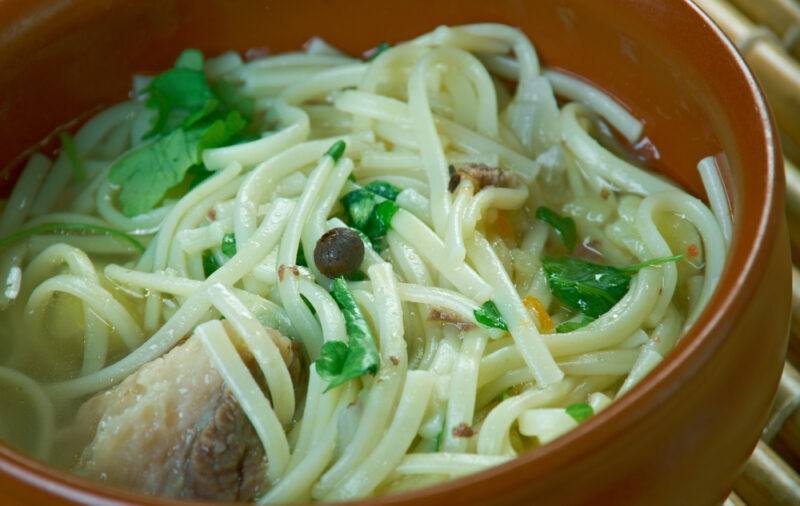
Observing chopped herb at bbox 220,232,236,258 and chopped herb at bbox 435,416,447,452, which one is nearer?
chopped herb at bbox 435,416,447,452

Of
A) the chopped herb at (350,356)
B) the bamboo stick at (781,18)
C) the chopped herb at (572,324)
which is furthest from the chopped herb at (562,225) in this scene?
the bamboo stick at (781,18)

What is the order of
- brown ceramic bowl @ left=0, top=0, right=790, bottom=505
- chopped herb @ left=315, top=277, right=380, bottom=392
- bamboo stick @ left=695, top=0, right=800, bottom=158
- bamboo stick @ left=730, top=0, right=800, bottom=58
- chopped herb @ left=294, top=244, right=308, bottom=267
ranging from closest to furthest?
brown ceramic bowl @ left=0, top=0, right=790, bottom=505 < chopped herb @ left=315, top=277, right=380, bottom=392 < chopped herb @ left=294, top=244, right=308, bottom=267 < bamboo stick @ left=695, top=0, right=800, bottom=158 < bamboo stick @ left=730, top=0, right=800, bottom=58

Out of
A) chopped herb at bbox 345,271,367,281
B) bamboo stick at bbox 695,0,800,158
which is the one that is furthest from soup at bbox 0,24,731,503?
bamboo stick at bbox 695,0,800,158

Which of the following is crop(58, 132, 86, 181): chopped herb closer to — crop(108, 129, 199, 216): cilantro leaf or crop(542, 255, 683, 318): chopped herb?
crop(108, 129, 199, 216): cilantro leaf

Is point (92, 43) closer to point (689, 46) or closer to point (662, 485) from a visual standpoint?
point (689, 46)

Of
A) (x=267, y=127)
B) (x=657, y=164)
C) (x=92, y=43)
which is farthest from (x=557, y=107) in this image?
(x=92, y=43)
